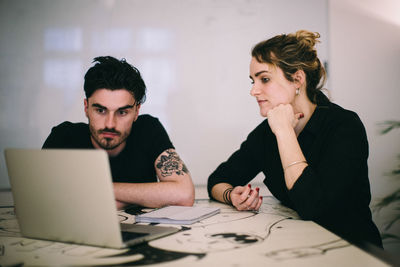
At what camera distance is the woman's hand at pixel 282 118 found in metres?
1.35

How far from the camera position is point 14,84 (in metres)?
2.66

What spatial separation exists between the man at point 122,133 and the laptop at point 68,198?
62cm

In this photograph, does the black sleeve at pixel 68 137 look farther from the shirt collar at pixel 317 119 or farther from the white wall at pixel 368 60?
the white wall at pixel 368 60

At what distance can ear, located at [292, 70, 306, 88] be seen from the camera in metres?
1.47

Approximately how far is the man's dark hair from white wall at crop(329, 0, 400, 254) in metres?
1.81

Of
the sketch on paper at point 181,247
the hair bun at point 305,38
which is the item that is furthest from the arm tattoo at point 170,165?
the hair bun at point 305,38

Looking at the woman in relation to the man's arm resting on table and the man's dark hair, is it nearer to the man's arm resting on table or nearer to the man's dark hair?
the man's arm resting on table

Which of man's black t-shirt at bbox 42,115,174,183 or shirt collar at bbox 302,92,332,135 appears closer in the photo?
shirt collar at bbox 302,92,332,135

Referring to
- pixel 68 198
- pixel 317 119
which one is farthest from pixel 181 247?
pixel 317 119

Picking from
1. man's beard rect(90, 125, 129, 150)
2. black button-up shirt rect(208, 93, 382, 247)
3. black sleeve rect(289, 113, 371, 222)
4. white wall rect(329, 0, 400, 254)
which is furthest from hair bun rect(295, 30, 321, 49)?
white wall rect(329, 0, 400, 254)

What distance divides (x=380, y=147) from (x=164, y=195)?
2.13m

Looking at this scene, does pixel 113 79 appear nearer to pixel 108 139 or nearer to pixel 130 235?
pixel 108 139

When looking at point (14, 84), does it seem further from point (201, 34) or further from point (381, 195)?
point (381, 195)

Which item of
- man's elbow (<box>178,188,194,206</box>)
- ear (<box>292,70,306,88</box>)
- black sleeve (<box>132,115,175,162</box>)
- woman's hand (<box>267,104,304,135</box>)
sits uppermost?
ear (<box>292,70,306,88</box>)
